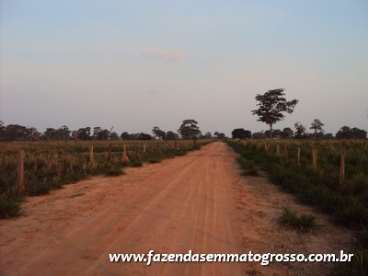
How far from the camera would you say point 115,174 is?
18.1 metres

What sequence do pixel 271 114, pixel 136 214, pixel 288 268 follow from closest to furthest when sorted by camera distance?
pixel 288 268
pixel 136 214
pixel 271 114

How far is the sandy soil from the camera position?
5.92m

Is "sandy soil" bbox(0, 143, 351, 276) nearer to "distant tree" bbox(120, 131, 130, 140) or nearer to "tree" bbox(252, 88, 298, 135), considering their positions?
"tree" bbox(252, 88, 298, 135)

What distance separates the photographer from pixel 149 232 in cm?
781

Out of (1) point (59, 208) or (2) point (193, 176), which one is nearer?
(1) point (59, 208)

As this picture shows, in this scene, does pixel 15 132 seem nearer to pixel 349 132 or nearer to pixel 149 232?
pixel 349 132

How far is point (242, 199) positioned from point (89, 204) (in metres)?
4.10

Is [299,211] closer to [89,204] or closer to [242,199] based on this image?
[242,199]

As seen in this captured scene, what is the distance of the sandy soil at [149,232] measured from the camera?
5.92 meters

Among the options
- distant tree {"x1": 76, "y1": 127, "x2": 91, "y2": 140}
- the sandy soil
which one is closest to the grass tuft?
the sandy soil

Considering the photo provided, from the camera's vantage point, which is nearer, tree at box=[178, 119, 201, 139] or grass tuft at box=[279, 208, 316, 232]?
grass tuft at box=[279, 208, 316, 232]

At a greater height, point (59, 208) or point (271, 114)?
point (271, 114)

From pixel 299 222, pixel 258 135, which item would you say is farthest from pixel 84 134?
pixel 299 222

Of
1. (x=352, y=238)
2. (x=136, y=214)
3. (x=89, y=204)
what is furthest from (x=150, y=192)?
(x=352, y=238)
